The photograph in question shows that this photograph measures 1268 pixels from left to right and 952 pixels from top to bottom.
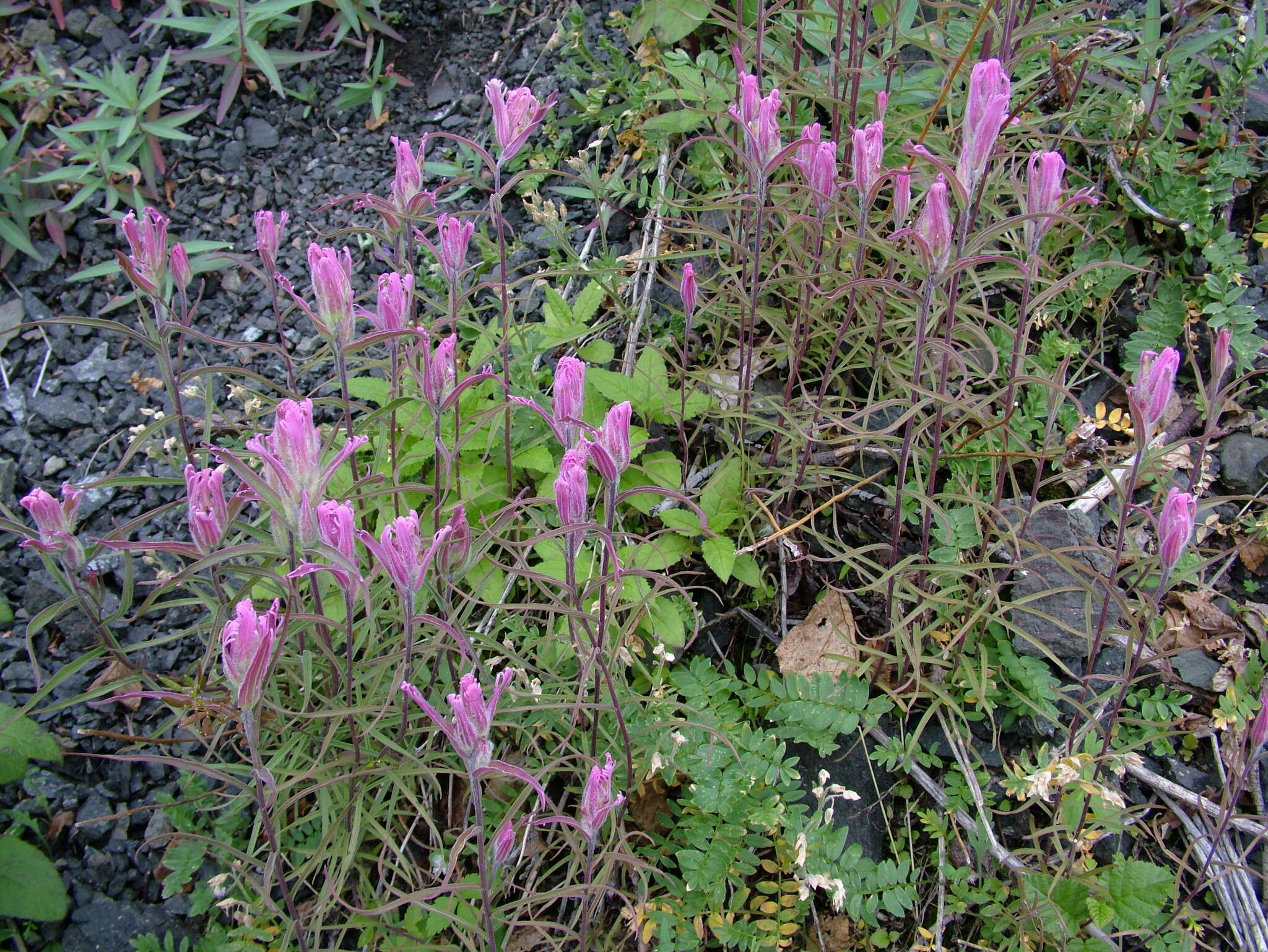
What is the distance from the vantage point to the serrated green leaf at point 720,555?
2.30m

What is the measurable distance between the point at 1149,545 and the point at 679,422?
4.21 ft

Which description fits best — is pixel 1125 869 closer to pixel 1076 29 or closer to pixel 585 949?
pixel 585 949

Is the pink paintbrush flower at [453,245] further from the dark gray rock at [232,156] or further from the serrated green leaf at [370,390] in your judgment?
the dark gray rock at [232,156]

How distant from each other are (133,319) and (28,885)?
6.53 feet

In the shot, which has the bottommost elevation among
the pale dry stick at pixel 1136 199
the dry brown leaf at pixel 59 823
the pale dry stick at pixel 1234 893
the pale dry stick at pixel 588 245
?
the dry brown leaf at pixel 59 823

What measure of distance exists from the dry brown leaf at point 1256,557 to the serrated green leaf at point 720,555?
1.31 meters

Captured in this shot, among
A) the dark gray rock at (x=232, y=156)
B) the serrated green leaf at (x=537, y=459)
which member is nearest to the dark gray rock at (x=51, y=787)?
the serrated green leaf at (x=537, y=459)

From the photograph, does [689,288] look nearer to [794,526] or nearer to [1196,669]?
[794,526]

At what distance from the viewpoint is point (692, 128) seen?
2.99 m

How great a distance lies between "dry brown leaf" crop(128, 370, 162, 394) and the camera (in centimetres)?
314

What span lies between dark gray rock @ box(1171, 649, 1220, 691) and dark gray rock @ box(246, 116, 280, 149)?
364 cm

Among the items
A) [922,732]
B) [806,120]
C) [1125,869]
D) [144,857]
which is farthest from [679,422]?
[144,857]

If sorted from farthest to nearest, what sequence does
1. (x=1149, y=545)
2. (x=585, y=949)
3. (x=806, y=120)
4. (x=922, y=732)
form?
(x=806, y=120), (x=1149, y=545), (x=922, y=732), (x=585, y=949)

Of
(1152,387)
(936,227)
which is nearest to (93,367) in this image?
(936,227)
